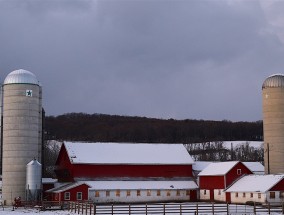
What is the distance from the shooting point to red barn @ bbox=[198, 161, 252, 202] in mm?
59219

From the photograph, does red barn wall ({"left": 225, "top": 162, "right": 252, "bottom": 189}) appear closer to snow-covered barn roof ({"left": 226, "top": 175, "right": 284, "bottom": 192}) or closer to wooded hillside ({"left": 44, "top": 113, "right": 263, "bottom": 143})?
snow-covered barn roof ({"left": 226, "top": 175, "right": 284, "bottom": 192})

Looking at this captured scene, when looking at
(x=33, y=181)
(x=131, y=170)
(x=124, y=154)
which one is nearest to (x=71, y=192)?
(x=33, y=181)

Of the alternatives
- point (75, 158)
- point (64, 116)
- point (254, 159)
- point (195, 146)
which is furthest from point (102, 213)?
point (64, 116)

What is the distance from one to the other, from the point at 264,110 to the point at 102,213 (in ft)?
114

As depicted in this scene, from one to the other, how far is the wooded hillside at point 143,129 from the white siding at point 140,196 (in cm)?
10686

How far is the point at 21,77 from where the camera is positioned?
56344 millimetres

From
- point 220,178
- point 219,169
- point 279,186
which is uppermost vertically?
point 219,169

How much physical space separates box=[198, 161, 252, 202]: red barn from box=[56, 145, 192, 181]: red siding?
4105mm

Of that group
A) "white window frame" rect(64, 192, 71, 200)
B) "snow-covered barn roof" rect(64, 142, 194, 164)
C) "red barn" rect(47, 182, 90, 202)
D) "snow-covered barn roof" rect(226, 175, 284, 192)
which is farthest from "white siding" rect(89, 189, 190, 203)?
"snow-covered barn roof" rect(226, 175, 284, 192)

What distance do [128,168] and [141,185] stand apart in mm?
3260

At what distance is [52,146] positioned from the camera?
160 meters

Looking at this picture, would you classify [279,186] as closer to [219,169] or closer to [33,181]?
[219,169]

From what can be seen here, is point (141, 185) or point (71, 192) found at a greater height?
point (141, 185)

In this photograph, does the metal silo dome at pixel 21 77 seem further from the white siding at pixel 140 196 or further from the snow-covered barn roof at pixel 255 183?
the snow-covered barn roof at pixel 255 183
